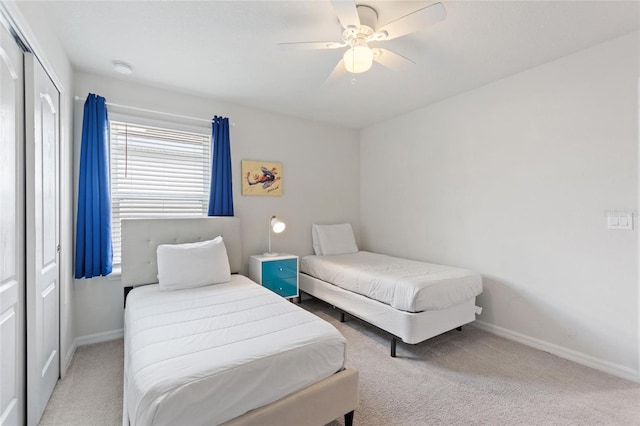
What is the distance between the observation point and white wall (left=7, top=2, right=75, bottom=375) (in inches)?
68.2

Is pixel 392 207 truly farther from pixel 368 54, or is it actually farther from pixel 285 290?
pixel 368 54

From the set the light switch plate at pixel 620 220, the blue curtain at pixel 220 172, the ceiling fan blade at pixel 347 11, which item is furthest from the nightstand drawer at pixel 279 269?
the light switch plate at pixel 620 220

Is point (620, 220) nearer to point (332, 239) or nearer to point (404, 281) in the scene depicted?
point (404, 281)

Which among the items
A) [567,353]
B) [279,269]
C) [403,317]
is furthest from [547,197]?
[279,269]

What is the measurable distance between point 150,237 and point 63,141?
1026mm

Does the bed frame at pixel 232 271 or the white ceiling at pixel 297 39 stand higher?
the white ceiling at pixel 297 39

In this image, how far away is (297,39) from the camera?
221cm

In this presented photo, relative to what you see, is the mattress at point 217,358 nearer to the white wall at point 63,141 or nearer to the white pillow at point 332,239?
the white wall at point 63,141

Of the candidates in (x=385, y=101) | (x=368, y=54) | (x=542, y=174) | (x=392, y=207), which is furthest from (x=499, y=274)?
(x=368, y=54)

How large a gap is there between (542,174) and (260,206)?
3.01 m

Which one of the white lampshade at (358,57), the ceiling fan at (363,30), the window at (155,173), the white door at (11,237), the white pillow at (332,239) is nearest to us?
the white door at (11,237)

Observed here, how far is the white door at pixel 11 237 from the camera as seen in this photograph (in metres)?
1.38

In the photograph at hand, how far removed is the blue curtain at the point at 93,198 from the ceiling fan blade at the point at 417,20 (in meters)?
2.61

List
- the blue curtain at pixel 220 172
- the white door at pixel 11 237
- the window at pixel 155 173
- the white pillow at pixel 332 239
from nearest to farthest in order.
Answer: the white door at pixel 11 237
the window at pixel 155 173
the blue curtain at pixel 220 172
the white pillow at pixel 332 239
